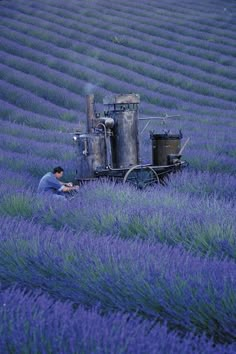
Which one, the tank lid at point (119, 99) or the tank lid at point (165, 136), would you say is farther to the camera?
the tank lid at point (165, 136)

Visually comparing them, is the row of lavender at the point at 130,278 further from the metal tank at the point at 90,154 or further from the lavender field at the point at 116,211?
the metal tank at the point at 90,154

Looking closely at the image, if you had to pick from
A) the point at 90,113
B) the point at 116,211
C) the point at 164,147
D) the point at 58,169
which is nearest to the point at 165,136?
A: the point at 164,147

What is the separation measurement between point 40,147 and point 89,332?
7260 millimetres

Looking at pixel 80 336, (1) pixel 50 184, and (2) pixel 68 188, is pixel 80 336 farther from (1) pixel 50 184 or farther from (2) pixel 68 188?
(1) pixel 50 184

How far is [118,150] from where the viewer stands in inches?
280

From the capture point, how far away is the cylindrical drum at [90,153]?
692 cm

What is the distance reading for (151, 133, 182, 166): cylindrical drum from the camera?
24.2 ft

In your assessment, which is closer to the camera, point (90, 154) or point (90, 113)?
point (90, 154)

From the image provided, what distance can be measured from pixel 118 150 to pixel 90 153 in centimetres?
34

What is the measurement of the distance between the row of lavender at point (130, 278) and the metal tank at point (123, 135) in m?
Answer: 3.28

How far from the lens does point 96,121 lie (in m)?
A: 7.16

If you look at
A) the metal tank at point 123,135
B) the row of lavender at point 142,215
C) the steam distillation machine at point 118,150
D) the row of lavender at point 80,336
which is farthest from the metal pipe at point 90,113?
the row of lavender at point 80,336

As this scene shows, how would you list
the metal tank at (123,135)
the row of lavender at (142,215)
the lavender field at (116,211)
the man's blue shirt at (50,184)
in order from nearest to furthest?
the lavender field at (116,211) < the row of lavender at (142,215) < the man's blue shirt at (50,184) < the metal tank at (123,135)

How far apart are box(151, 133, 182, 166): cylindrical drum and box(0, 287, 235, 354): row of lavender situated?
196 inches
